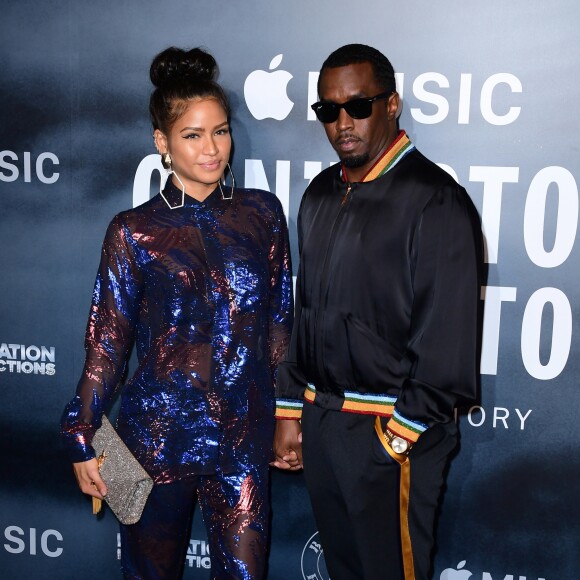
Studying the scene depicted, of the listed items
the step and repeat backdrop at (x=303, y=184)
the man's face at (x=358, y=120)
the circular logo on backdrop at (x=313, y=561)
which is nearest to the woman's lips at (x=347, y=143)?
the man's face at (x=358, y=120)

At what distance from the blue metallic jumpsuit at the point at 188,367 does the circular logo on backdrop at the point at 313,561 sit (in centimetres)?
65

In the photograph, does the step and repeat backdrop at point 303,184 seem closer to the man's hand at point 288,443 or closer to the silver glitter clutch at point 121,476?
the man's hand at point 288,443

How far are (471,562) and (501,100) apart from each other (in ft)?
4.94

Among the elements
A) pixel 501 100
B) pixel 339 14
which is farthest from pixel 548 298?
pixel 339 14

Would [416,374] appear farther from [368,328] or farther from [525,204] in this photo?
[525,204]

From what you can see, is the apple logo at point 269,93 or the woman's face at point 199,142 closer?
the woman's face at point 199,142

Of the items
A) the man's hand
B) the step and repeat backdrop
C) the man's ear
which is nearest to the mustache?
the man's ear

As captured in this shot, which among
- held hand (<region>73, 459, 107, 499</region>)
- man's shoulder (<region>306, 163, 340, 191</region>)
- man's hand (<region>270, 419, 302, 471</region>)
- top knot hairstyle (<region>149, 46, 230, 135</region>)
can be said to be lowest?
held hand (<region>73, 459, 107, 499</region>)

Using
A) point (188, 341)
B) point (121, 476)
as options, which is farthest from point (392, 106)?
point (121, 476)

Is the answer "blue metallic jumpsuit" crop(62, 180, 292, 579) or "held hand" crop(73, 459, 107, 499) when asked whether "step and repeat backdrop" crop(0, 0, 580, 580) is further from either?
"held hand" crop(73, 459, 107, 499)

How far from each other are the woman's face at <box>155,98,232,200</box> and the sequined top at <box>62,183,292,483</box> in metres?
0.08

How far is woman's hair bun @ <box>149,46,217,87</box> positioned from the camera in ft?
7.41

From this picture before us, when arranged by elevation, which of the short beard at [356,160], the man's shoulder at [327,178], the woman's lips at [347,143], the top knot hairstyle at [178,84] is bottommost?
the man's shoulder at [327,178]

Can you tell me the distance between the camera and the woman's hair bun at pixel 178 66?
226 centimetres
